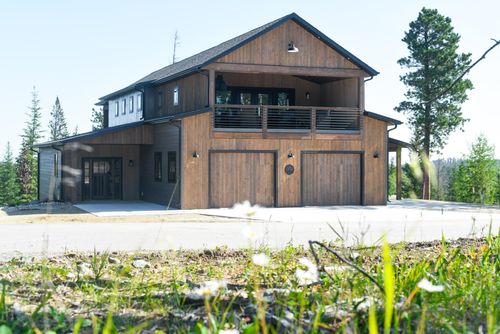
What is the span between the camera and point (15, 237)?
491 inches

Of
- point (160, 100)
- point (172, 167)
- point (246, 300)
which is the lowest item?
point (246, 300)

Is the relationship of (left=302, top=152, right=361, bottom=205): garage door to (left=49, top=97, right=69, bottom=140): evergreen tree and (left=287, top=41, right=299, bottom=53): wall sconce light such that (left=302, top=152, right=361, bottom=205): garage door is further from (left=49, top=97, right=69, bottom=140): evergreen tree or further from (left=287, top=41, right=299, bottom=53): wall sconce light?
(left=49, top=97, right=69, bottom=140): evergreen tree

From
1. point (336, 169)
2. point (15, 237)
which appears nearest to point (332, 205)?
point (336, 169)

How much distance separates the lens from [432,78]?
125 feet

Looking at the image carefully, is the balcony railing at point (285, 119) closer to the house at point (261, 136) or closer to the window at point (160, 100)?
the house at point (261, 136)

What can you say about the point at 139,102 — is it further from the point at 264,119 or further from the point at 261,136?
the point at 261,136

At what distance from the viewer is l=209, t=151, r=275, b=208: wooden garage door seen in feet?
74.9

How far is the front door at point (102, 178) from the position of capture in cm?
2738

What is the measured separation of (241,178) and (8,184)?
43677 mm

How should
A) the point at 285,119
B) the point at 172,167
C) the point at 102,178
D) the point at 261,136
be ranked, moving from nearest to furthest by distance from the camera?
the point at 261,136 < the point at 172,167 < the point at 285,119 < the point at 102,178

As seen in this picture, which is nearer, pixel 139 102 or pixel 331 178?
pixel 331 178

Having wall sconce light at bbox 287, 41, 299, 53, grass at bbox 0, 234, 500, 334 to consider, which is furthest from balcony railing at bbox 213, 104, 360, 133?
grass at bbox 0, 234, 500, 334

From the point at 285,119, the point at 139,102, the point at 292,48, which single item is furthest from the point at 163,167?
the point at 139,102

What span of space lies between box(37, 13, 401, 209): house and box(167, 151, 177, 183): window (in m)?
0.04
